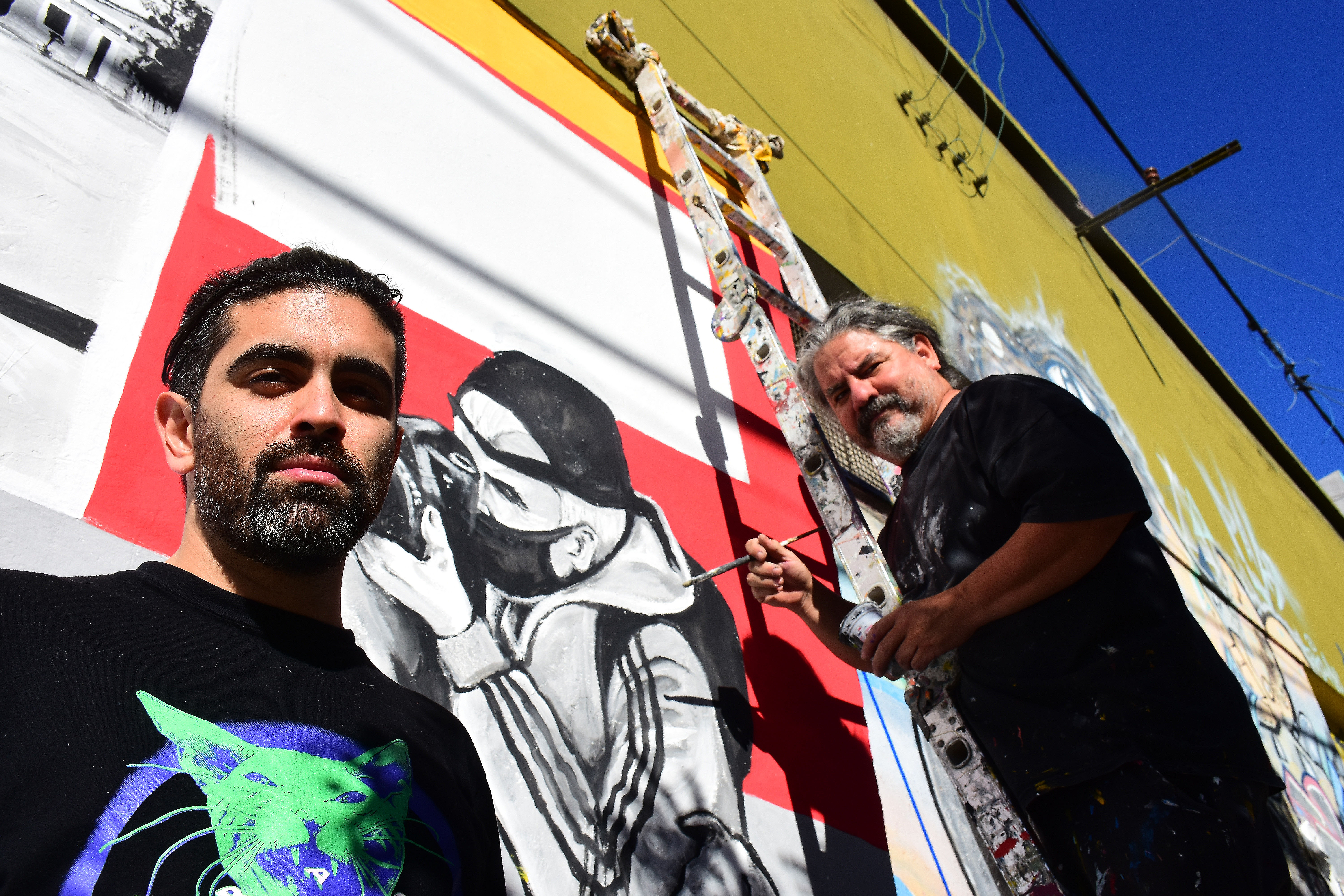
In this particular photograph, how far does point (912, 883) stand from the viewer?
2.17 metres

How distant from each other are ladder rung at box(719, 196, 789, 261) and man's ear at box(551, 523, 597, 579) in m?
1.53

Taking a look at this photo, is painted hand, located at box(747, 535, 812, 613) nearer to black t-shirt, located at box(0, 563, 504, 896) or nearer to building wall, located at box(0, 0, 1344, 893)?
building wall, located at box(0, 0, 1344, 893)

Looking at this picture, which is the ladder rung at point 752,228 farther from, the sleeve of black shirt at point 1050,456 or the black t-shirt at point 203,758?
the black t-shirt at point 203,758

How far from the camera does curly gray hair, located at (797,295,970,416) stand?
7.21ft

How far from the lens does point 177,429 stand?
1094 mm

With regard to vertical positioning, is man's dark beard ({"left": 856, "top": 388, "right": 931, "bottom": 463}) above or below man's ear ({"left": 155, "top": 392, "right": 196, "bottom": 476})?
above

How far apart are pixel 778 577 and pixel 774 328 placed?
3.40 ft

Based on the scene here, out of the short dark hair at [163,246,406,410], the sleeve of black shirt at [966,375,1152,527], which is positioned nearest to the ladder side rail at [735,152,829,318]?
the sleeve of black shirt at [966,375,1152,527]

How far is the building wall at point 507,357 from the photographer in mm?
1346

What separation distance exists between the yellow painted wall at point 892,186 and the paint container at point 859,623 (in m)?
1.90

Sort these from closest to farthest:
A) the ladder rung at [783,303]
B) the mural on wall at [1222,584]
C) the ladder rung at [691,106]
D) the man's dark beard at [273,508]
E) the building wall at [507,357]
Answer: the man's dark beard at [273,508] → the building wall at [507,357] → the ladder rung at [783,303] → the ladder rung at [691,106] → the mural on wall at [1222,584]

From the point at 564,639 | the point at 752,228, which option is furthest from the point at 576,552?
the point at 752,228

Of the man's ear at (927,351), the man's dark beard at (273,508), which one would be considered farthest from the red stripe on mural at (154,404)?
the man's ear at (927,351)

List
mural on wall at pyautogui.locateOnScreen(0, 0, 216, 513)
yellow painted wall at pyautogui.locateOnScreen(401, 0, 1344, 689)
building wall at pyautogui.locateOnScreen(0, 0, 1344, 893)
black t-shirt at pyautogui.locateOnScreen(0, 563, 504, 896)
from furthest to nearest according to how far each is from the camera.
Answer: yellow painted wall at pyautogui.locateOnScreen(401, 0, 1344, 689) → building wall at pyautogui.locateOnScreen(0, 0, 1344, 893) → mural on wall at pyautogui.locateOnScreen(0, 0, 216, 513) → black t-shirt at pyautogui.locateOnScreen(0, 563, 504, 896)
